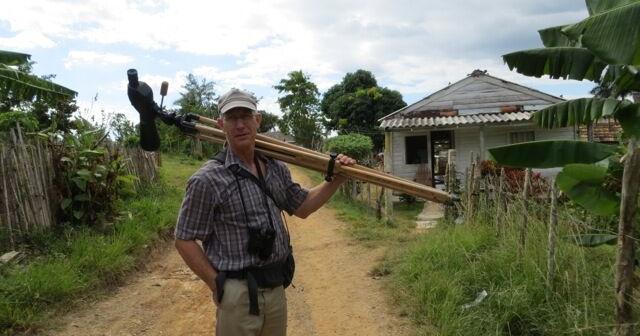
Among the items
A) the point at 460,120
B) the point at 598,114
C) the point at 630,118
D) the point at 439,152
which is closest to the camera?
the point at 630,118

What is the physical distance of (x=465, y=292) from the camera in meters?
4.98

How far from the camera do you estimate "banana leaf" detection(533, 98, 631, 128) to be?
12.4ft

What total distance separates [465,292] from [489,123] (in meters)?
10.8

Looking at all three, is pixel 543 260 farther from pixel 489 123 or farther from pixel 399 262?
pixel 489 123

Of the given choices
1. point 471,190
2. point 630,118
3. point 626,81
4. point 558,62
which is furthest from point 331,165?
point 471,190

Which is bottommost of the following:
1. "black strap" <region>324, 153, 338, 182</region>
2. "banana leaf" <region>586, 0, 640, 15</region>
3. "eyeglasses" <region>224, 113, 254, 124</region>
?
"black strap" <region>324, 153, 338, 182</region>

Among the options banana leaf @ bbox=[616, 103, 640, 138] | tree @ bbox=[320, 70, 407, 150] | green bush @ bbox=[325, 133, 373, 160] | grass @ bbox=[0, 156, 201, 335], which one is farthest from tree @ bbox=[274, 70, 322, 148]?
banana leaf @ bbox=[616, 103, 640, 138]

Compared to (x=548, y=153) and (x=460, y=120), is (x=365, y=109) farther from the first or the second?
(x=548, y=153)

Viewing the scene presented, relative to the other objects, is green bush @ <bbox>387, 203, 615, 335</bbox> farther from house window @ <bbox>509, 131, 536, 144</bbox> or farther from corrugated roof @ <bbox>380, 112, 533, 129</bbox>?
house window @ <bbox>509, 131, 536, 144</bbox>

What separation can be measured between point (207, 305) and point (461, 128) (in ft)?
40.3

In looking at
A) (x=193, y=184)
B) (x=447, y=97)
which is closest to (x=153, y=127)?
(x=193, y=184)

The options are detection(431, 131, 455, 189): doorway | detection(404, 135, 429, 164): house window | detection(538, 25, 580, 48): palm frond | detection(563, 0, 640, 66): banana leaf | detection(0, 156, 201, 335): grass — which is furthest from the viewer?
detection(404, 135, 429, 164): house window

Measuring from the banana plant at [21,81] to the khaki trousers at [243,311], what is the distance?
19.2 ft

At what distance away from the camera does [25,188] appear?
20.9 ft
